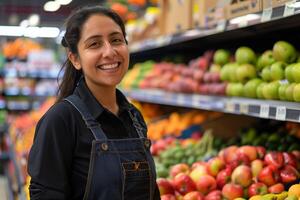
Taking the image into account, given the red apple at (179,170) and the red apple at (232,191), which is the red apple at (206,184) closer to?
the red apple at (232,191)

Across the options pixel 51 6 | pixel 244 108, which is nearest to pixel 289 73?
pixel 244 108

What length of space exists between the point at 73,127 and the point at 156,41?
2208mm

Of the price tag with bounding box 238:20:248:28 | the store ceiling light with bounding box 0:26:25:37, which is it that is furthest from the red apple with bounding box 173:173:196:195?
the store ceiling light with bounding box 0:26:25:37

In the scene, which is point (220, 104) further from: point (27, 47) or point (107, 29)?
point (27, 47)

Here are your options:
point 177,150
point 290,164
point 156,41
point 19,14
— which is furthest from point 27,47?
point 290,164

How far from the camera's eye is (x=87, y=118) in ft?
5.32

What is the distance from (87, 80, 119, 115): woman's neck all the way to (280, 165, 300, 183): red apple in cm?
81

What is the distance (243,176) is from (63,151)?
97 cm

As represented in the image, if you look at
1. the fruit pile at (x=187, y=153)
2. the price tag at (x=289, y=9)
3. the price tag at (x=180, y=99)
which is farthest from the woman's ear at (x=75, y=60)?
the price tag at (x=180, y=99)

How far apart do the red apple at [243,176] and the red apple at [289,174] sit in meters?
0.15

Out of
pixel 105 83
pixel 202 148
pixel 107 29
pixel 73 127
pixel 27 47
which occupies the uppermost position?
pixel 27 47

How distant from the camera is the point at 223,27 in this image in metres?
2.41

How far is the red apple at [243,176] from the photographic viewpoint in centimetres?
219

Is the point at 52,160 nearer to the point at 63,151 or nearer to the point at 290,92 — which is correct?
the point at 63,151
